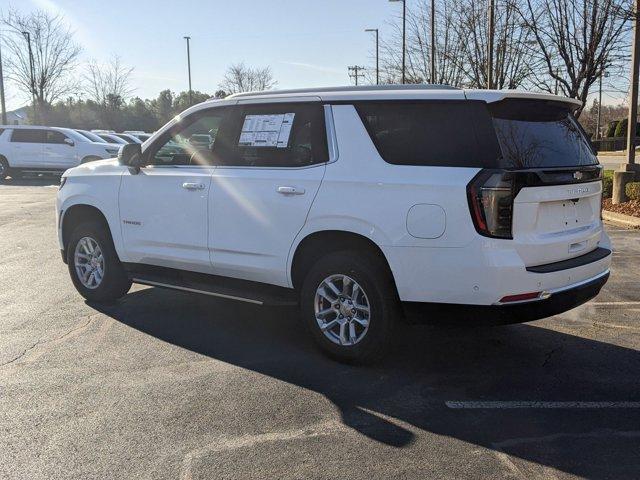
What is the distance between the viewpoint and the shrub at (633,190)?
485 inches

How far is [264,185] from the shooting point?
477cm

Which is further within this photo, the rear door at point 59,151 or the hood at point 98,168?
the rear door at point 59,151

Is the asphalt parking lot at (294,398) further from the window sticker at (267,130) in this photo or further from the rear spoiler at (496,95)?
the rear spoiler at (496,95)

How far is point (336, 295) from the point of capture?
4527mm

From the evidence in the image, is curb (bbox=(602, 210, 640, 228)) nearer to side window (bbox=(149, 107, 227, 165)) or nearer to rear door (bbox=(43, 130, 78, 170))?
side window (bbox=(149, 107, 227, 165))

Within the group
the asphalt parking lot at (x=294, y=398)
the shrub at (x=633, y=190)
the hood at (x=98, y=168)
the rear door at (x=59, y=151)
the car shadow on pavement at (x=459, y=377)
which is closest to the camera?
the asphalt parking lot at (x=294, y=398)

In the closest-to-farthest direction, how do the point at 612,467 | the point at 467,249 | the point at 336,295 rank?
the point at 612,467, the point at 467,249, the point at 336,295

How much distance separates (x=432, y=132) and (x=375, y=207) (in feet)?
2.06

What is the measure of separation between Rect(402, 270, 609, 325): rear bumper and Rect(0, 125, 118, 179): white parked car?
756 inches

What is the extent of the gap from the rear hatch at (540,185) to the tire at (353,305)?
0.83 meters

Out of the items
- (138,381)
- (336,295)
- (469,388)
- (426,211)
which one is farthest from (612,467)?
(138,381)

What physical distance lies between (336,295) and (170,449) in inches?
65.8

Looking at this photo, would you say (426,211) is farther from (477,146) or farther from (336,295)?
(336,295)

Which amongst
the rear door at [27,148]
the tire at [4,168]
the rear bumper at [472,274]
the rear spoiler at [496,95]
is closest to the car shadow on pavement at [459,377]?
the rear bumper at [472,274]
